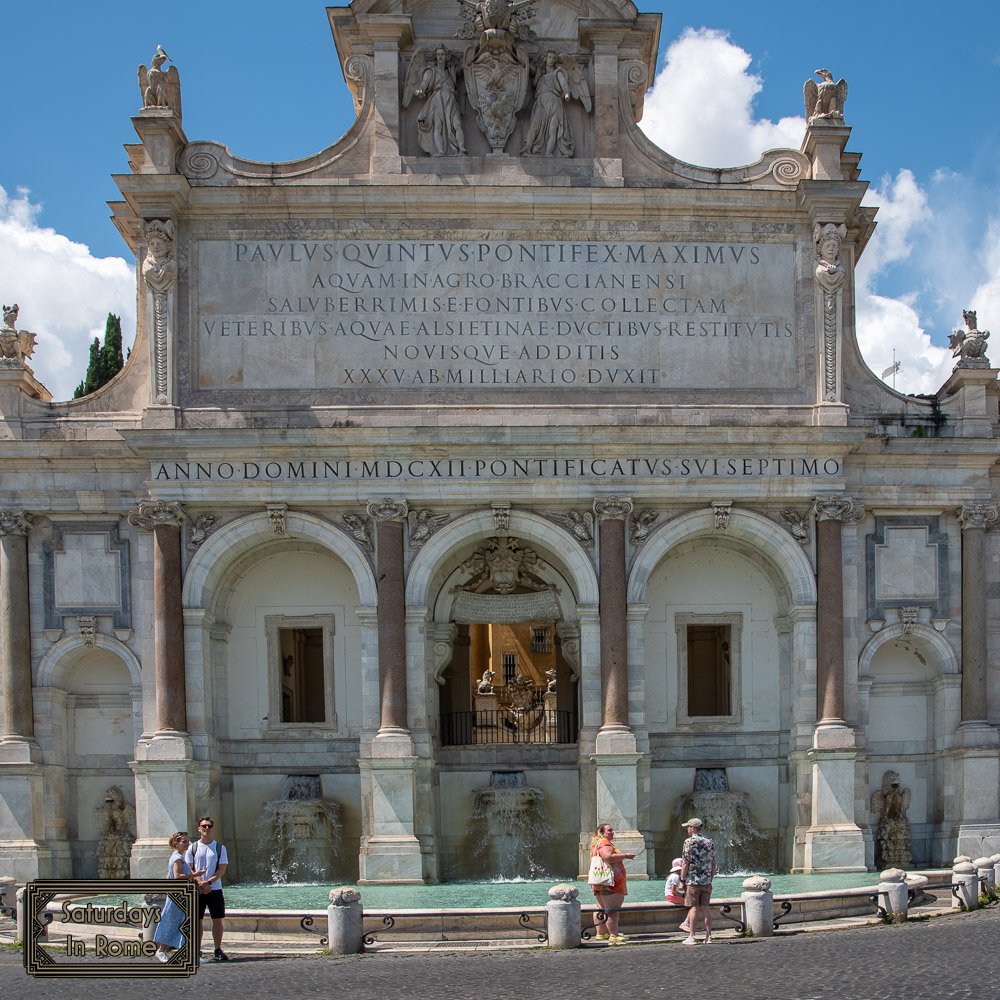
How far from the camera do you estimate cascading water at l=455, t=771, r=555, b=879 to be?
29328 mm

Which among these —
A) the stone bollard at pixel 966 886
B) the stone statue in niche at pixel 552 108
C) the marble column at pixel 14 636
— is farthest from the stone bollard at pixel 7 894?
the stone statue in niche at pixel 552 108

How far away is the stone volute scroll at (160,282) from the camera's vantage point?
2869cm

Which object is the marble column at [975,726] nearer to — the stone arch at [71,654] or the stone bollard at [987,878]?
the stone bollard at [987,878]

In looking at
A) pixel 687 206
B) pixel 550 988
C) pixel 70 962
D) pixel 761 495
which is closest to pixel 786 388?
pixel 761 495

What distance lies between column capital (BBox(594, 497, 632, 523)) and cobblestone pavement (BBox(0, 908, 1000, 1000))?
10.4 m

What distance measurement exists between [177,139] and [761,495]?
13695 mm

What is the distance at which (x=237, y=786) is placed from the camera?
96.8ft

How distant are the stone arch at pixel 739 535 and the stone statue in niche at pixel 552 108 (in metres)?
7.96

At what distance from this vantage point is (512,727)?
33.8 metres

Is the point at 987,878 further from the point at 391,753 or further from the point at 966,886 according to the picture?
the point at 391,753

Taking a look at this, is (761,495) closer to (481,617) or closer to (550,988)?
(481,617)

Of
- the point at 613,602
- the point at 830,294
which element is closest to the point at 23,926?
the point at 613,602

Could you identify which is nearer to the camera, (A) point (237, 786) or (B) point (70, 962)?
(B) point (70, 962)

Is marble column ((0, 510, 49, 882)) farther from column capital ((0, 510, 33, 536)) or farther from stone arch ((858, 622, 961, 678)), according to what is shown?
stone arch ((858, 622, 961, 678))
